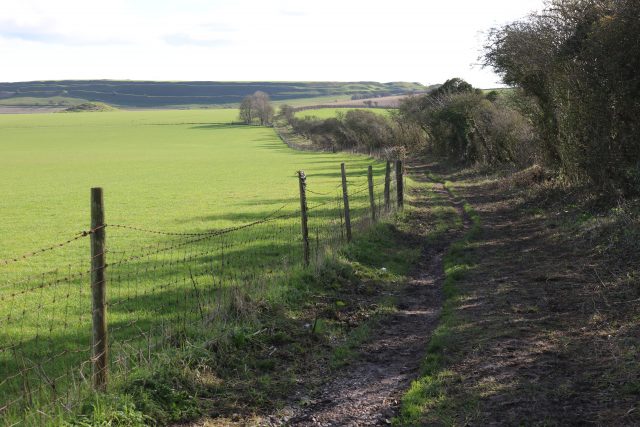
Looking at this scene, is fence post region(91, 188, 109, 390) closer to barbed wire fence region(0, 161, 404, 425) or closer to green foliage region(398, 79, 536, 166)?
barbed wire fence region(0, 161, 404, 425)

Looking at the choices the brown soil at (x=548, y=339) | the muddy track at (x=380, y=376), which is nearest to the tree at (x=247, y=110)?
the brown soil at (x=548, y=339)

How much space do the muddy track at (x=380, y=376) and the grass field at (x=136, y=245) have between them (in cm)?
219

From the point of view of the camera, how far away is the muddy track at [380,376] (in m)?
6.45

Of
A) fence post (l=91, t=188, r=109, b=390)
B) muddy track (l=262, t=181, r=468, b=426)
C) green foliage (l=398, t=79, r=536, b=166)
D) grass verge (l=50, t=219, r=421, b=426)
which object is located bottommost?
muddy track (l=262, t=181, r=468, b=426)

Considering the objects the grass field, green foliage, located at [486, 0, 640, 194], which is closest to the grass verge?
the grass field

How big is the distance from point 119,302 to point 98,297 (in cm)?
490

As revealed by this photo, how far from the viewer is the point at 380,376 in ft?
24.8

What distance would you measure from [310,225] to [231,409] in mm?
14074

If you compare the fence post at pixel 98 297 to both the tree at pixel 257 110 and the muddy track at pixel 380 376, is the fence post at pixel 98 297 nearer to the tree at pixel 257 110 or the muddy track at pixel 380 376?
the muddy track at pixel 380 376

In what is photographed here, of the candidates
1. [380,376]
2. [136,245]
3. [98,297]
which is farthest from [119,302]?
[136,245]

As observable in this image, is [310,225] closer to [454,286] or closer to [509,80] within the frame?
[454,286]

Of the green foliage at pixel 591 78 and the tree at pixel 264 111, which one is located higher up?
the tree at pixel 264 111

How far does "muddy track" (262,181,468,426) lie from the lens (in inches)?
254

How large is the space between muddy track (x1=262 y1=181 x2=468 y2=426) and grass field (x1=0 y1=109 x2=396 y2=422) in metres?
2.19
